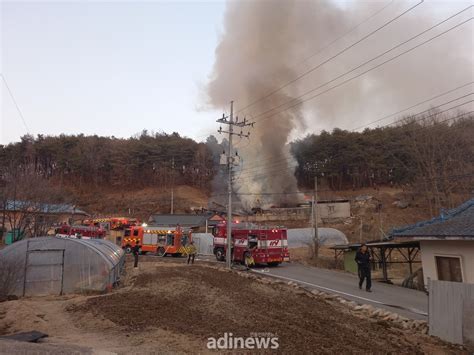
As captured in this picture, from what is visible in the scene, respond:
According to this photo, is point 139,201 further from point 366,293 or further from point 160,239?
point 366,293

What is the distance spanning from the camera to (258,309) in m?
11.6

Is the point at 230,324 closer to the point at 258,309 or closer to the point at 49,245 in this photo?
the point at 258,309

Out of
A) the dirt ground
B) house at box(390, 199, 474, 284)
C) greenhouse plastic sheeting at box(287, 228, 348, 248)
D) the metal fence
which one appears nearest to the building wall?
house at box(390, 199, 474, 284)

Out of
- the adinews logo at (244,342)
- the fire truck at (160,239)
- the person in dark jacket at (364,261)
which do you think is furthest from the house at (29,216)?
the adinews logo at (244,342)

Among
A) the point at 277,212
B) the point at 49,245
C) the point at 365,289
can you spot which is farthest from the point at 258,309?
the point at 277,212

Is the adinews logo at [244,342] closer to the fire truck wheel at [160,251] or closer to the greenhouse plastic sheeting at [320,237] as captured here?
the fire truck wheel at [160,251]

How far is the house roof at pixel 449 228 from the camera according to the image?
45.5 ft

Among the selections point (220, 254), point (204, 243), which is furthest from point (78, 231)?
point (220, 254)

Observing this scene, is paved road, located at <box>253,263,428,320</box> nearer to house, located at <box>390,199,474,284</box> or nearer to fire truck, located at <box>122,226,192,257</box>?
house, located at <box>390,199,474,284</box>

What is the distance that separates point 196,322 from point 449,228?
36.4ft

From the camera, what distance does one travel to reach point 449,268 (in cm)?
1516

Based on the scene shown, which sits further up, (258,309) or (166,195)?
(166,195)

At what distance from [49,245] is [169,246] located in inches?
836

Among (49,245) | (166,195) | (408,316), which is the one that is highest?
(166,195)
